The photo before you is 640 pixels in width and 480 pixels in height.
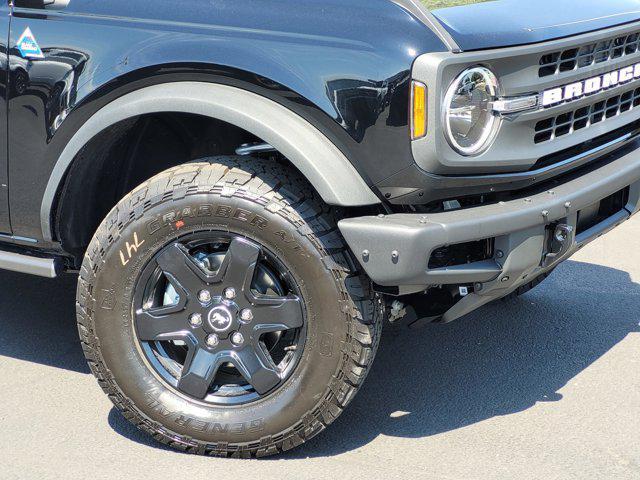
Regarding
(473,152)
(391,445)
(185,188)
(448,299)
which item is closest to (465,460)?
(391,445)

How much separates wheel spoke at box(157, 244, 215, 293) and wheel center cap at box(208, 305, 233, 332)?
0.09 metres

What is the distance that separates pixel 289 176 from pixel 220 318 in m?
0.51

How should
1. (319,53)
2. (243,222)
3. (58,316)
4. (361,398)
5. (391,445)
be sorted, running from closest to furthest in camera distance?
1. (319,53)
2. (243,222)
3. (391,445)
4. (361,398)
5. (58,316)

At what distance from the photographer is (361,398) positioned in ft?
12.2

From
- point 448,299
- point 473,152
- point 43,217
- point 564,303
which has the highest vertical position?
point 473,152

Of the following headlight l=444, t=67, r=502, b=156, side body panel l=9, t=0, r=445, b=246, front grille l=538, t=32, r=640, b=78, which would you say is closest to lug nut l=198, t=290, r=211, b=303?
side body panel l=9, t=0, r=445, b=246

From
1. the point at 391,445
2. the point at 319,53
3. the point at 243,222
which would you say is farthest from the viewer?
the point at 391,445

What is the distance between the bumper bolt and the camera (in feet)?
10.5

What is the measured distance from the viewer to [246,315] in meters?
3.18

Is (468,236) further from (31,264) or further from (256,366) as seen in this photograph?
(31,264)

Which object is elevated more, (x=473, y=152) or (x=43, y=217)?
(x=473, y=152)

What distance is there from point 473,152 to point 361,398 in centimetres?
121

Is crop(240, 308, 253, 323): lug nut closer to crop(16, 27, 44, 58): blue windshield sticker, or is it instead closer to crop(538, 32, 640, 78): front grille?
crop(16, 27, 44, 58): blue windshield sticker

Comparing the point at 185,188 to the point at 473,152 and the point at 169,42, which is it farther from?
the point at 473,152
